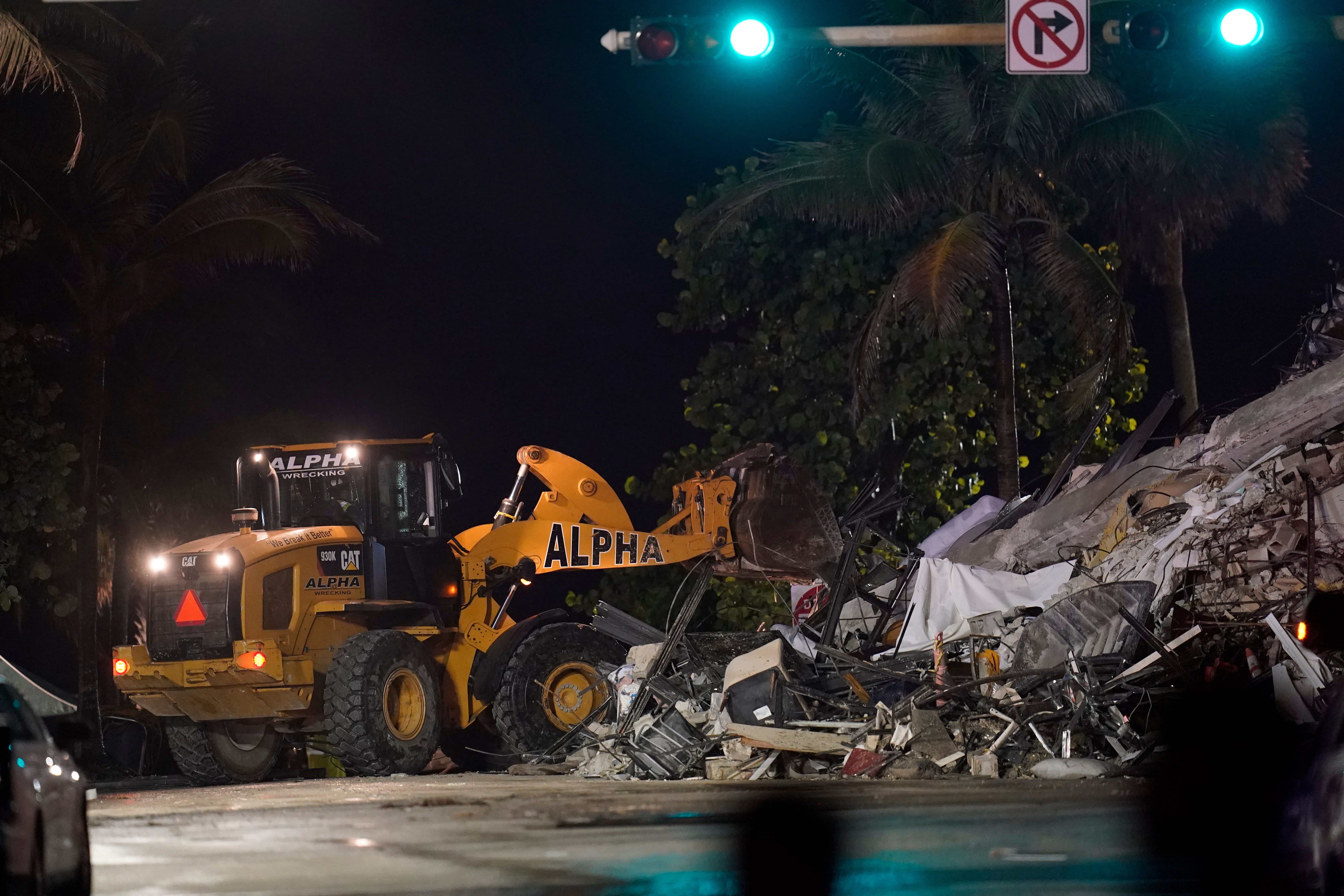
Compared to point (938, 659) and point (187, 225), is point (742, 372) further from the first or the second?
point (938, 659)

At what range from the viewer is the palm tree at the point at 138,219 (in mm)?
21750

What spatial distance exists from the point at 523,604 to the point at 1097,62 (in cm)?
1379

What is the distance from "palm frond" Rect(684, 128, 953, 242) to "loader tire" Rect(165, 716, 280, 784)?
9.51 metres

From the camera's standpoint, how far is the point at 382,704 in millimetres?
15227

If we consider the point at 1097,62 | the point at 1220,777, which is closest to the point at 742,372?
the point at 1097,62

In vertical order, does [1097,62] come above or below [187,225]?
above

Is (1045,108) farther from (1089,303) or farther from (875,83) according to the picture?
(1089,303)

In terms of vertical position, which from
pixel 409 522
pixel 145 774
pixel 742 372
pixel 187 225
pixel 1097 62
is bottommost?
pixel 145 774

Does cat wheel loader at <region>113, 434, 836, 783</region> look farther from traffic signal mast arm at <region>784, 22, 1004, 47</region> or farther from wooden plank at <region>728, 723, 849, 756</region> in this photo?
traffic signal mast arm at <region>784, 22, 1004, 47</region>

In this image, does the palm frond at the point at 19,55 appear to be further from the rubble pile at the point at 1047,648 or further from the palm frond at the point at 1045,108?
the palm frond at the point at 1045,108

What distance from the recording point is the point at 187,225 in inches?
882

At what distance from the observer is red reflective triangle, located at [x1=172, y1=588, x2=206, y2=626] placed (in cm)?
1562

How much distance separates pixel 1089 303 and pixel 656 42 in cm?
1177

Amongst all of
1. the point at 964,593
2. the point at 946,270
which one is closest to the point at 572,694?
the point at 964,593
